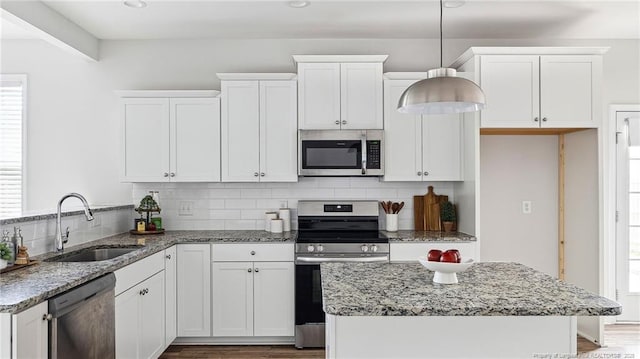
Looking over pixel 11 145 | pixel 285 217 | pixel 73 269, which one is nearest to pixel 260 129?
pixel 285 217

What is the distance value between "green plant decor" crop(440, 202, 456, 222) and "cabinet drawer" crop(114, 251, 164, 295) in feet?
7.69

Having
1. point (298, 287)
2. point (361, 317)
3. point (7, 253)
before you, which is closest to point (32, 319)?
point (7, 253)

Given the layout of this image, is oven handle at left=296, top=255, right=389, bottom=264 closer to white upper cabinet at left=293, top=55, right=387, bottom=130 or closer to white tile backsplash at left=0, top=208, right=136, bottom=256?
white upper cabinet at left=293, top=55, right=387, bottom=130

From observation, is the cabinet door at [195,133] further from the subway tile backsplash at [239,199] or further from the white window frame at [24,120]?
the white window frame at [24,120]

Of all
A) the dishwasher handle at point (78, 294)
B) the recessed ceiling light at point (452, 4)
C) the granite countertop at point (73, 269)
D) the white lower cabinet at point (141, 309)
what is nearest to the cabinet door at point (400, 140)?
the recessed ceiling light at point (452, 4)

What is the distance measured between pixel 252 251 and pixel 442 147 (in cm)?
180

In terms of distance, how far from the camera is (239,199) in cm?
423

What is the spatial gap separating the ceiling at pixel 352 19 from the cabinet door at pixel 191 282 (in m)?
1.84

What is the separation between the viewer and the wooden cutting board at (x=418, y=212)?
4172mm

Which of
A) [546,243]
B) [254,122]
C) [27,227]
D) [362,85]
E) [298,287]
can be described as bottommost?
[298,287]

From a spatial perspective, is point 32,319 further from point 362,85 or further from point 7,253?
point 362,85

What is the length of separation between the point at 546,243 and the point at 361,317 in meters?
3.06

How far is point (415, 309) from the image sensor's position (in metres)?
1.68

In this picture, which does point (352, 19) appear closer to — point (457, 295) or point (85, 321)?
point (457, 295)
